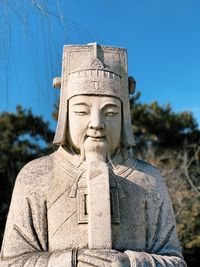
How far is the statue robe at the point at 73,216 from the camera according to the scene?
13.2 ft

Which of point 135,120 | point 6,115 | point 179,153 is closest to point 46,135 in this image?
point 6,115

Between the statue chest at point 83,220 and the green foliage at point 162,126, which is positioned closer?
the statue chest at point 83,220

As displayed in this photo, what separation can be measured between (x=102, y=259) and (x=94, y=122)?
113cm

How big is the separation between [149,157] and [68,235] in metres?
14.3

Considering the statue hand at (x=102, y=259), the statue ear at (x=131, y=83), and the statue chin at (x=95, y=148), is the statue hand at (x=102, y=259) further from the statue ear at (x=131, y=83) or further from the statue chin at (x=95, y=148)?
the statue ear at (x=131, y=83)

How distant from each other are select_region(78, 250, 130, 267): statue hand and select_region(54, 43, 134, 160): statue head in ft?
3.17

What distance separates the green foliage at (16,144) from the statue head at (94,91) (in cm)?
1185

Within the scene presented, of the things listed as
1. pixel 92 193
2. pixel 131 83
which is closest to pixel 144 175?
pixel 92 193

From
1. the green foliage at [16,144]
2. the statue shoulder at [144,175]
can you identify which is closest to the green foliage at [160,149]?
the green foliage at [16,144]

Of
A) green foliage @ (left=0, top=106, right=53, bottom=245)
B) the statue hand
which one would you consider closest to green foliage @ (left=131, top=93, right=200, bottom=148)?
green foliage @ (left=0, top=106, right=53, bottom=245)

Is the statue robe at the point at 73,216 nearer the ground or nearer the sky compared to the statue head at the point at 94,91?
nearer the ground

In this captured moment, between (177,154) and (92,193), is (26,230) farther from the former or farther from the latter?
(177,154)

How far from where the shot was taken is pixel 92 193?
13.1 feet

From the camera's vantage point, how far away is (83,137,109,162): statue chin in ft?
14.0
